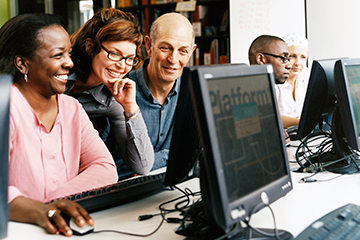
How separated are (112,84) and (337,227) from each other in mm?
1214

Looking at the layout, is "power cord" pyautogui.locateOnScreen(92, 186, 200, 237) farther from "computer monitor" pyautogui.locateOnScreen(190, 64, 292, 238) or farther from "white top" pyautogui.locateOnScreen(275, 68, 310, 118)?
"white top" pyautogui.locateOnScreen(275, 68, 310, 118)

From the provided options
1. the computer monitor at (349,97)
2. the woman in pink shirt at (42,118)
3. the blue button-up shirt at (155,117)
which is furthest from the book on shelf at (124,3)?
the computer monitor at (349,97)

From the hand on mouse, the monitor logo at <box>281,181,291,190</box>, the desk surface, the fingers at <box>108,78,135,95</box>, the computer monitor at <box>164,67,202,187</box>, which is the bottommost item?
the desk surface

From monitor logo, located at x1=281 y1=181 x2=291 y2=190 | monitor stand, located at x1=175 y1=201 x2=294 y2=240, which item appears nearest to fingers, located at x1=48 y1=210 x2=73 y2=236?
monitor stand, located at x1=175 y1=201 x2=294 y2=240

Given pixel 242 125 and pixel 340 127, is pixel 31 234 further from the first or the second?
pixel 340 127

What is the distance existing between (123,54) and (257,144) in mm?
1097

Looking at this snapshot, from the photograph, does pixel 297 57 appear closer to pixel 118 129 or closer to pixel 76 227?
pixel 118 129

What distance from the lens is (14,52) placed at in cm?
133

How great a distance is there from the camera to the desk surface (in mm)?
957

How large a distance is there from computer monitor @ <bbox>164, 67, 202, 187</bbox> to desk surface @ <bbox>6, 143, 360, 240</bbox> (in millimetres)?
143

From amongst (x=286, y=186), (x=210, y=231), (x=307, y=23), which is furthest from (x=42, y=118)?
(x=307, y=23)

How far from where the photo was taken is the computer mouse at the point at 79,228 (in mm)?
942

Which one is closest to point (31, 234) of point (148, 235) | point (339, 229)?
point (148, 235)

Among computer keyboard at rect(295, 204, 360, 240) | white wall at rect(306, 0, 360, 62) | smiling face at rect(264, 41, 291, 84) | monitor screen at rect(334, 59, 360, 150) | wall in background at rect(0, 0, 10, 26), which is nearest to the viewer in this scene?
computer keyboard at rect(295, 204, 360, 240)
